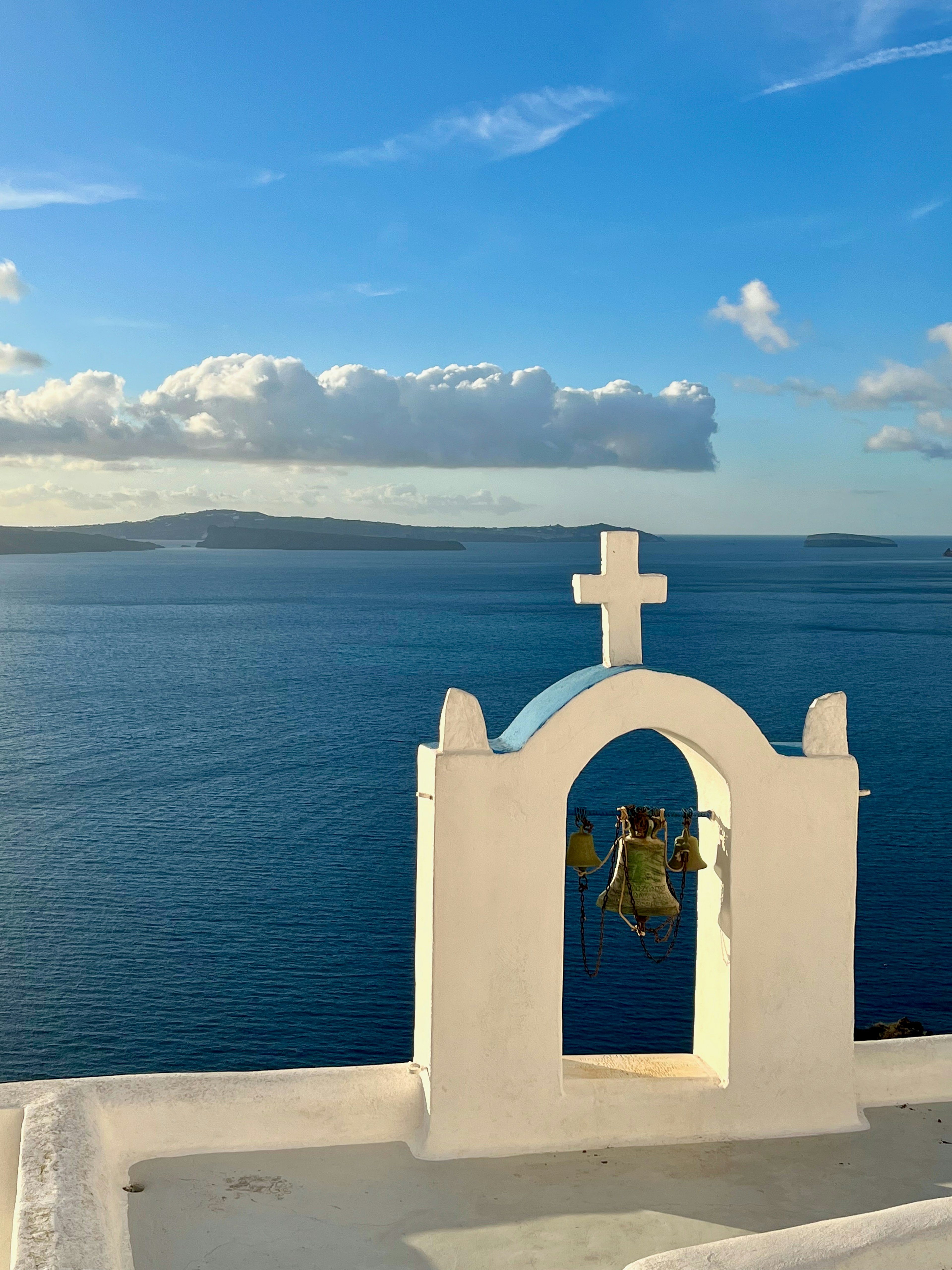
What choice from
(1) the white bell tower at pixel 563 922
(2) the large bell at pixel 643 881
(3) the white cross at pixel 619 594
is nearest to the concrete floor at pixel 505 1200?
(1) the white bell tower at pixel 563 922

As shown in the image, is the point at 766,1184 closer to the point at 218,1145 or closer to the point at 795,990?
the point at 795,990

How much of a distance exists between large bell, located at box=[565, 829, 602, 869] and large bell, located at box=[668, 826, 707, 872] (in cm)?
57

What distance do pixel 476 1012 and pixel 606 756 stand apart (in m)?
47.2

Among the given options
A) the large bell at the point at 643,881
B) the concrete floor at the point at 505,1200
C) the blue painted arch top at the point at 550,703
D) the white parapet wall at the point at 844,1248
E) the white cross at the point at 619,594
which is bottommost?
the concrete floor at the point at 505,1200

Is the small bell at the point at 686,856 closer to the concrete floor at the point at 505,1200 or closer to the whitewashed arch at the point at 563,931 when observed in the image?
the whitewashed arch at the point at 563,931

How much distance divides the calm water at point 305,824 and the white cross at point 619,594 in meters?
1.44

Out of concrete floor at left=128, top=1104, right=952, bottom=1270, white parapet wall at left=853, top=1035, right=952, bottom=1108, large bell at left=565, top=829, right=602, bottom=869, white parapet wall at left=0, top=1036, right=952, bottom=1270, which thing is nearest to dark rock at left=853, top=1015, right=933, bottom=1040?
white parapet wall at left=853, top=1035, right=952, bottom=1108

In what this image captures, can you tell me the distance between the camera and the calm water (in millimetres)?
30484

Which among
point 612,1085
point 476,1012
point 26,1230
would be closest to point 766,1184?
point 612,1085

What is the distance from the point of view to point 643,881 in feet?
22.2

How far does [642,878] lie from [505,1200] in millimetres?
1894

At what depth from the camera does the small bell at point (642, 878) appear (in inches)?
265

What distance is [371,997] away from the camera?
31.1m

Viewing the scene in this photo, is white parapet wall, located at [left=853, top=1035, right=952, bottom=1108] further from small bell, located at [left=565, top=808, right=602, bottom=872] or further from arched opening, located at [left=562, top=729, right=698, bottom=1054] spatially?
arched opening, located at [left=562, top=729, right=698, bottom=1054]
